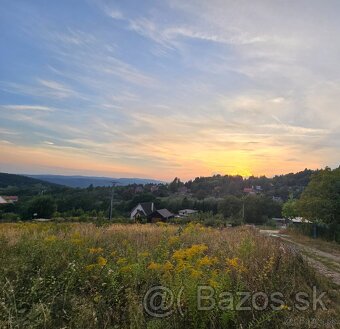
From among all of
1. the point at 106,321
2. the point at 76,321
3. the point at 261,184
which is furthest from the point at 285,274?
the point at 261,184

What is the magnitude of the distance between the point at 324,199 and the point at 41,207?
43292 millimetres

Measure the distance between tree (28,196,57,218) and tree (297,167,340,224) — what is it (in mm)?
41000

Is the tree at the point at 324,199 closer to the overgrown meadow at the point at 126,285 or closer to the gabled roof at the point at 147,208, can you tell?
the overgrown meadow at the point at 126,285

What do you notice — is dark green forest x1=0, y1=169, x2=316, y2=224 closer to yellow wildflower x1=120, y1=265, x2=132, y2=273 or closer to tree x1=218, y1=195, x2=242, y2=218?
tree x1=218, y1=195, x2=242, y2=218

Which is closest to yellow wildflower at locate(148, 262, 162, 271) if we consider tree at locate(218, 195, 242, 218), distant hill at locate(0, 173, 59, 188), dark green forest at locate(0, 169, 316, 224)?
dark green forest at locate(0, 169, 316, 224)

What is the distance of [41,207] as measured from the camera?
4938cm

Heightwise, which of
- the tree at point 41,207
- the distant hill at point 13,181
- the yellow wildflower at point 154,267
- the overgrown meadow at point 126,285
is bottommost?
the tree at point 41,207

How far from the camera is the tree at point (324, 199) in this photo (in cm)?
1741

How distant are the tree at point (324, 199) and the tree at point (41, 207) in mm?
41000

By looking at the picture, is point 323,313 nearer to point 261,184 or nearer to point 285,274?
point 285,274

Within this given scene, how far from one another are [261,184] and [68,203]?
54.2 meters

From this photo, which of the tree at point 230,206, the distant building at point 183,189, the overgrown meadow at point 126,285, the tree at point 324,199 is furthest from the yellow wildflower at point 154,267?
the distant building at point 183,189

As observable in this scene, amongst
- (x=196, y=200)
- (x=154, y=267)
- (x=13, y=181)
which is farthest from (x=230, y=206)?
(x=13, y=181)

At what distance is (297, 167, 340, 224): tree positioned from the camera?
685 inches
